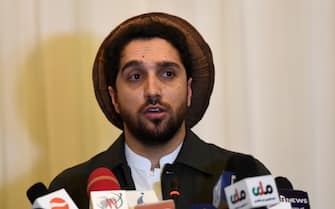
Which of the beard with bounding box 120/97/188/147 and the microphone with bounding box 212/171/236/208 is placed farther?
the beard with bounding box 120/97/188/147

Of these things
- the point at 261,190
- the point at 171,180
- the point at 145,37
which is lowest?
the point at 171,180

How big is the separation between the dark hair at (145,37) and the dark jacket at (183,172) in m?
0.17

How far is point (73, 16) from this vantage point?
174 cm

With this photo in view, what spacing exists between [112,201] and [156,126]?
39 centimetres

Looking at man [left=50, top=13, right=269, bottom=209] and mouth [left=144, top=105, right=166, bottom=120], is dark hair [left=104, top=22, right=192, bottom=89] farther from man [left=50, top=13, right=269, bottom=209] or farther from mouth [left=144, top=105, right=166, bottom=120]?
mouth [left=144, top=105, right=166, bottom=120]

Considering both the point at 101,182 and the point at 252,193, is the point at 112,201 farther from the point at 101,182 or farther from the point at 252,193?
the point at 252,193

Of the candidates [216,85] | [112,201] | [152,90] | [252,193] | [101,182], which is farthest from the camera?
[216,85]

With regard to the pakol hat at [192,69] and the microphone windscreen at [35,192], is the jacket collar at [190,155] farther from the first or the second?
the microphone windscreen at [35,192]

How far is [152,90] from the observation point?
121 centimetres

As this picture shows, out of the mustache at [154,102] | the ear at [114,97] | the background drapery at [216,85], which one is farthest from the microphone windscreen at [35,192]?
the background drapery at [216,85]

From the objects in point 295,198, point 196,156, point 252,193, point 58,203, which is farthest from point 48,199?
point 196,156

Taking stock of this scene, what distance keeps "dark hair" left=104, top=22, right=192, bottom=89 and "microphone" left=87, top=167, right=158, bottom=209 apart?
40 cm

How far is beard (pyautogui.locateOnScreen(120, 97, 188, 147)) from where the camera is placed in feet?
4.05

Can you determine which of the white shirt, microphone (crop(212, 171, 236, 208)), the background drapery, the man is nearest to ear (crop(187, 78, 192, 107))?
the man
